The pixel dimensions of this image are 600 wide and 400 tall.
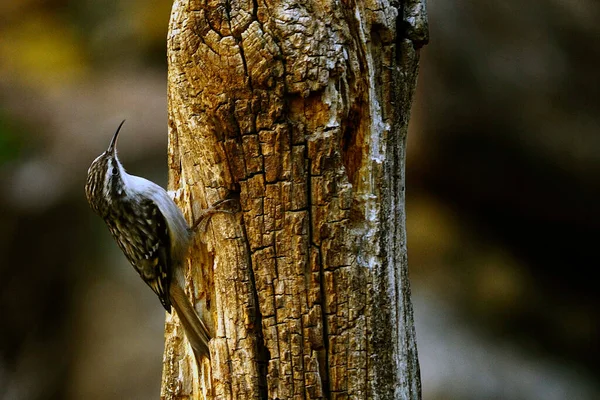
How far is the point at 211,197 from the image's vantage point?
2.19 metres

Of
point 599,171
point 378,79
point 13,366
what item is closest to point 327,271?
point 378,79

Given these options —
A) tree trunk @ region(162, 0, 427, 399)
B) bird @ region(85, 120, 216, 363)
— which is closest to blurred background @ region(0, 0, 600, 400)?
bird @ region(85, 120, 216, 363)

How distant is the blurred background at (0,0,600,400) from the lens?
478cm

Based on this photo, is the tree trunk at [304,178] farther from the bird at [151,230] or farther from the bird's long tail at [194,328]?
the bird at [151,230]

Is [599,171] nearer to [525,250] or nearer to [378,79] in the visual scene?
[525,250]

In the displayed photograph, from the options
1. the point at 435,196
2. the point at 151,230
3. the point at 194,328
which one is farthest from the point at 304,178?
the point at 435,196

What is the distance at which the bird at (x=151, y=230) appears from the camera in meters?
2.45

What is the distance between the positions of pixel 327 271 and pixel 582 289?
3773 mm

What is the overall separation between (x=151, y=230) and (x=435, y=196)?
2746 millimetres

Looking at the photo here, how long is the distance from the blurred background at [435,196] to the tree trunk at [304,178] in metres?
2.83

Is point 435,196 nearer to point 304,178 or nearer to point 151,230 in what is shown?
point 151,230

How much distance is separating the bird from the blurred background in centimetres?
231

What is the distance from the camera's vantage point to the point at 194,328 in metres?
2.34

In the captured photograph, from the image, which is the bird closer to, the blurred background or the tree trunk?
the tree trunk
